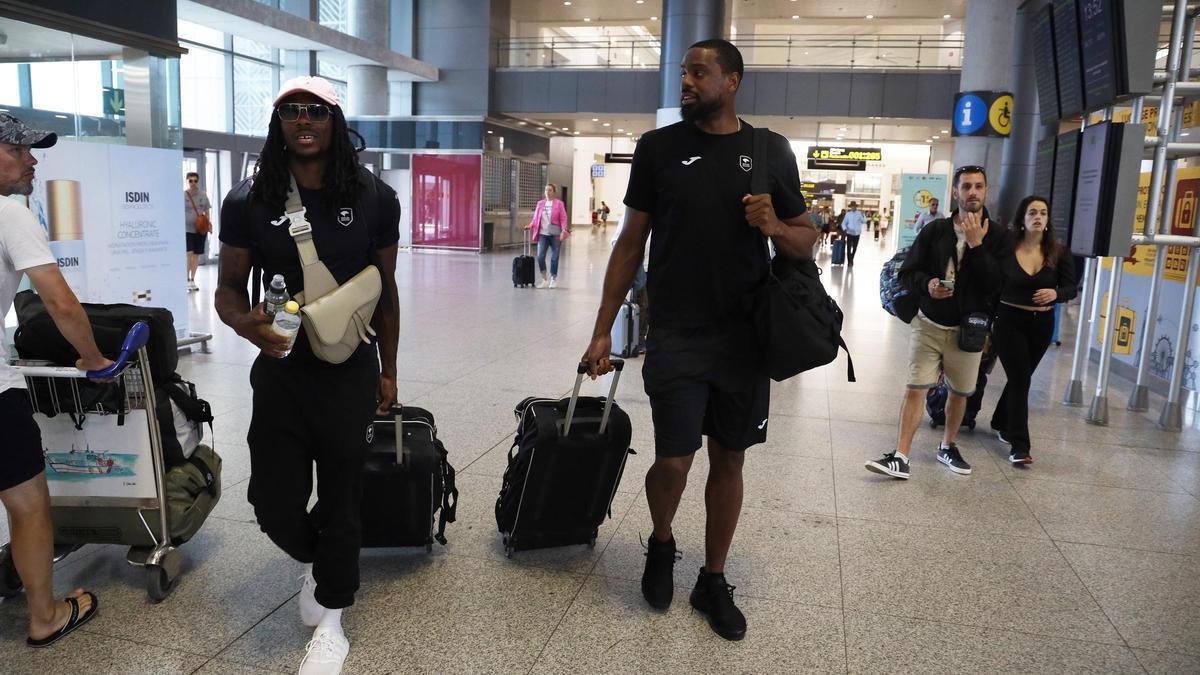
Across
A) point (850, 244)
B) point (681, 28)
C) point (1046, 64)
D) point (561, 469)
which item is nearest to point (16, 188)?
point (561, 469)

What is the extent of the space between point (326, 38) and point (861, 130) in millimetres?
16022

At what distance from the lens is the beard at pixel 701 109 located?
279 cm

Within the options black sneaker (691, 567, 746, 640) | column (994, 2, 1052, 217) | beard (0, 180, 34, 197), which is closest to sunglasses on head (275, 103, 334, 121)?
beard (0, 180, 34, 197)

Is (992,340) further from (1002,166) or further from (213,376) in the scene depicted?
(1002,166)

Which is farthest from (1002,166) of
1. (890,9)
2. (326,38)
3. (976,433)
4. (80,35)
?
(80,35)

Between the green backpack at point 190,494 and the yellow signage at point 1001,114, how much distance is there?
49.6ft

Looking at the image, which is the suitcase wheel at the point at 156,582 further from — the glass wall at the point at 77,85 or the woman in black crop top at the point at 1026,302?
the glass wall at the point at 77,85

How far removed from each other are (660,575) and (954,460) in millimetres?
2750

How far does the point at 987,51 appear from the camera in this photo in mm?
15531

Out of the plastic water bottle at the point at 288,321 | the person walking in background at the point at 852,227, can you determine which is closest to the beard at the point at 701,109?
the plastic water bottle at the point at 288,321

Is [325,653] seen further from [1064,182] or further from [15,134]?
[1064,182]

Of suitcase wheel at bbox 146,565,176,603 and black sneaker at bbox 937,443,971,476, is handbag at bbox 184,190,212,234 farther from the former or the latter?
black sneaker at bbox 937,443,971,476

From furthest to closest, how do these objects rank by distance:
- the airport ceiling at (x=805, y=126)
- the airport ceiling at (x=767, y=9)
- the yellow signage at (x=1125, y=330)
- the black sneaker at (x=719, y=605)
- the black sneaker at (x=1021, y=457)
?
the airport ceiling at (x=767, y=9) < the airport ceiling at (x=805, y=126) < the yellow signage at (x=1125, y=330) < the black sneaker at (x=1021, y=457) < the black sneaker at (x=719, y=605)

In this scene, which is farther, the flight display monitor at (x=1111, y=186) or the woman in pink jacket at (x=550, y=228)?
the woman in pink jacket at (x=550, y=228)
